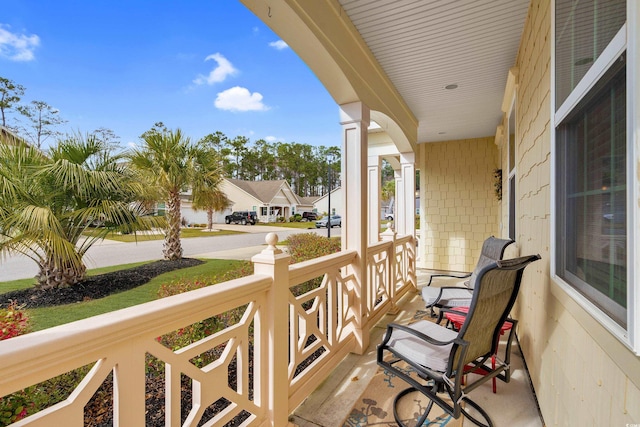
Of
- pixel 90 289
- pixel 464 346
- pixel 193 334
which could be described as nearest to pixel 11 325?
pixel 193 334

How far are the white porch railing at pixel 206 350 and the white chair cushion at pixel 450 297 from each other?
3.66ft

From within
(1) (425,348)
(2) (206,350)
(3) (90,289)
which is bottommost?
(3) (90,289)

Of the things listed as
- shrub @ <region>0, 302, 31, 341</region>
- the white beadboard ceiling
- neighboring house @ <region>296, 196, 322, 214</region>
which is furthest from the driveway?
neighboring house @ <region>296, 196, 322, 214</region>

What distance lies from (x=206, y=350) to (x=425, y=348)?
4.13ft

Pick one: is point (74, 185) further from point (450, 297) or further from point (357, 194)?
point (450, 297)

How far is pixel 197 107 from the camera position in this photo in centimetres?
767

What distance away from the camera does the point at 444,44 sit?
2.90 metres

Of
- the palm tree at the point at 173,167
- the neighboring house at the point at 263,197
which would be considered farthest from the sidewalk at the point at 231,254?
the neighboring house at the point at 263,197

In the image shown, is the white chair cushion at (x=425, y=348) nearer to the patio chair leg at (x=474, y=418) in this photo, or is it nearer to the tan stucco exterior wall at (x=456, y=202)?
the patio chair leg at (x=474, y=418)

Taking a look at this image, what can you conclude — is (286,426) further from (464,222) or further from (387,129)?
(464,222)

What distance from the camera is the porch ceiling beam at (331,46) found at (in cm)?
190

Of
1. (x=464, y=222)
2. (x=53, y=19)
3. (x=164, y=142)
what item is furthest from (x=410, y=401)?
(x=53, y=19)

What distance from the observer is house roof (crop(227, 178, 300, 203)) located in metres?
10.4

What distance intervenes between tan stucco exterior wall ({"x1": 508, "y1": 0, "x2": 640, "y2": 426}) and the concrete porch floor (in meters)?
0.14
